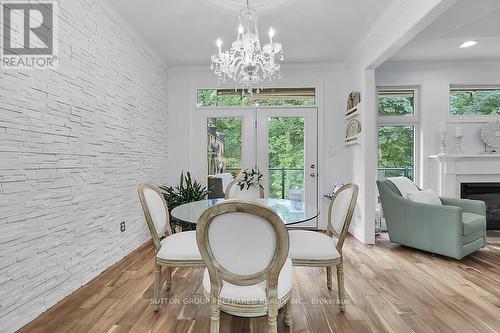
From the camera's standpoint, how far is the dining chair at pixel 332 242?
185cm

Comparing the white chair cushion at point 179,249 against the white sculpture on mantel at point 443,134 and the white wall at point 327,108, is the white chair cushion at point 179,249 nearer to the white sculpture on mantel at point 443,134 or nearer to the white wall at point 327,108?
the white wall at point 327,108

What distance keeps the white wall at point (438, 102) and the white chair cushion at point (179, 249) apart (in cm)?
378

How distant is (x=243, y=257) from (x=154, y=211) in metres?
0.97

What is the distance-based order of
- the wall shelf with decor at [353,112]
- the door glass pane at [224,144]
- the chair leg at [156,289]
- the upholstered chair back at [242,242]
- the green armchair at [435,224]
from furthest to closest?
the door glass pane at [224,144]
the wall shelf with decor at [353,112]
the green armchair at [435,224]
the chair leg at [156,289]
the upholstered chair back at [242,242]

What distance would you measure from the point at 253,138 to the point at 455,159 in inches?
116

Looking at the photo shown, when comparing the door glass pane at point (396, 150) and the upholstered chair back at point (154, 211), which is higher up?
the door glass pane at point (396, 150)

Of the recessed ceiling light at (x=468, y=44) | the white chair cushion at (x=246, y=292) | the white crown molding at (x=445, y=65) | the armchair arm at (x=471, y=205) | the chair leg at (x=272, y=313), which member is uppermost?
the recessed ceiling light at (x=468, y=44)

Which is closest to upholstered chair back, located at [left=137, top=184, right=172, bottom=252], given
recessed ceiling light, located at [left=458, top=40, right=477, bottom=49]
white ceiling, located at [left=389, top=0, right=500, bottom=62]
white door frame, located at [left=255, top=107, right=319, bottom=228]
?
white door frame, located at [left=255, top=107, right=319, bottom=228]

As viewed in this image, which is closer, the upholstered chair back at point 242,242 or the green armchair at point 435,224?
the upholstered chair back at point 242,242

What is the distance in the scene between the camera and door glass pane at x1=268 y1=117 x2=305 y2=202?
4.39 meters

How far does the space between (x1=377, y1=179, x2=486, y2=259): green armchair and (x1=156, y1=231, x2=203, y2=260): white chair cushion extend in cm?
257

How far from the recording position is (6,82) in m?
1.68

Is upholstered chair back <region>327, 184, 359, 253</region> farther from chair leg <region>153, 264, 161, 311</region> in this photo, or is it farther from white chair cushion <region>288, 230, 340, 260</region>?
chair leg <region>153, 264, 161, 311</region>

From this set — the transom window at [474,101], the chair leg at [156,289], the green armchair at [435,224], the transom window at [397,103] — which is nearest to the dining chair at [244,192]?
the chair leg at [156,289]
